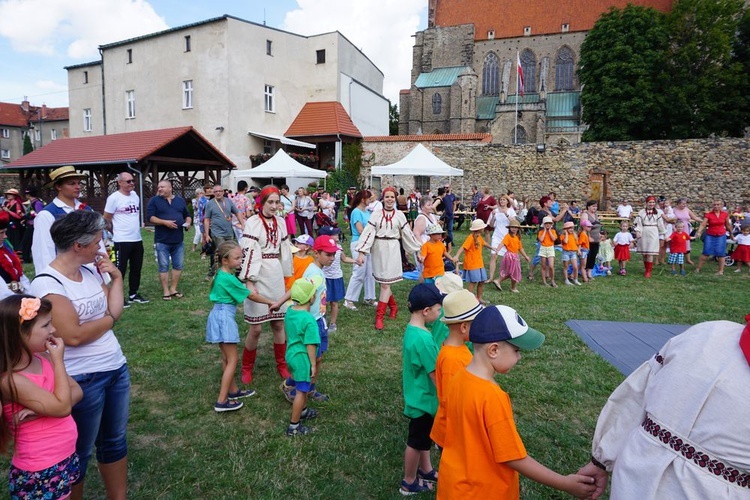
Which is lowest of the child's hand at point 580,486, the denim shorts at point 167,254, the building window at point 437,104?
the child's hand at point 580,486

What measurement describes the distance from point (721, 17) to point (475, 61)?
24786mm

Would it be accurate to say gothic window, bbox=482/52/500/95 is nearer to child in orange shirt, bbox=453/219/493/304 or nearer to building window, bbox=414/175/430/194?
building window, bbox=414/175/430/194

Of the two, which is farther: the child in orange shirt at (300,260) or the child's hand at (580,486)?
the child in orange shirt at (300,260)

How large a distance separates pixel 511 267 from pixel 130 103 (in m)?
29.9

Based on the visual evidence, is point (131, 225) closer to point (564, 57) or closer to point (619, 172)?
point (619, 172)

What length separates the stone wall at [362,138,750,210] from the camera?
2311 cm

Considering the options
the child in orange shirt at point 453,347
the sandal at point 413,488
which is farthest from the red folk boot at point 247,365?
the child in orange shirt at point 453,347

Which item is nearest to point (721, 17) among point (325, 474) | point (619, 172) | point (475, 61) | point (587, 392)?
point (619, 172)

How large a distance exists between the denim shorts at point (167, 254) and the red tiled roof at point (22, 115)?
2406 inches

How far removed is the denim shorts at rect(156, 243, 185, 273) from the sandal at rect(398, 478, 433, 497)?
6.33 m

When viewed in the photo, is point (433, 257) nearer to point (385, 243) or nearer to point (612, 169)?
point (385, 243)

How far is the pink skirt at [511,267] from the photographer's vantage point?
9.34m

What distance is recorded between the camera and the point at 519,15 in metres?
52.4

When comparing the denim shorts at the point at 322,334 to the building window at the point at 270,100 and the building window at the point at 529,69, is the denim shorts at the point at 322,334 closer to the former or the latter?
the building window at the point at 270,100
